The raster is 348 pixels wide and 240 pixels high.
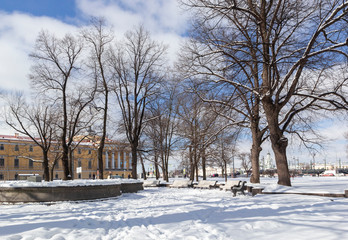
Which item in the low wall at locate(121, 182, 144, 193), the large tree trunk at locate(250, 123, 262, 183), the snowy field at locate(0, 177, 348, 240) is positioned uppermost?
the large tree trunk at locate(250, 123, 262, 183)

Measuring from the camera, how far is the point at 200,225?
791cm

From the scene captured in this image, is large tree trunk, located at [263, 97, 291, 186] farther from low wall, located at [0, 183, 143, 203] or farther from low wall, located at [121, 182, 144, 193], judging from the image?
low wall, located at [121, 182, 144, 193]

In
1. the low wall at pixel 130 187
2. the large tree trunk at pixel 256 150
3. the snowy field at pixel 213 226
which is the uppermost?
the large tree trunk at pixel 256 150

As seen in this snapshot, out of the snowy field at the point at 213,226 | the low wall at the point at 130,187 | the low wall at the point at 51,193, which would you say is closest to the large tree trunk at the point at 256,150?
the low wall at the point at 130,187

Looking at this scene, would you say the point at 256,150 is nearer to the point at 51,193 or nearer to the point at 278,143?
the point at 278,143

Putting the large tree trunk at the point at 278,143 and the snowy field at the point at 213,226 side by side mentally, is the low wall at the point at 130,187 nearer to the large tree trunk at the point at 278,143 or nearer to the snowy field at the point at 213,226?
the large tree trunk at the point at 278,143

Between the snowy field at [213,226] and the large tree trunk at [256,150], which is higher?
the large tree trunk at [256,150]

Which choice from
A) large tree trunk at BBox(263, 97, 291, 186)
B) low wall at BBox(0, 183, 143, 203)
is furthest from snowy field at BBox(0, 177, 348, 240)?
low wall at BBox(0, 183, 143, 203)

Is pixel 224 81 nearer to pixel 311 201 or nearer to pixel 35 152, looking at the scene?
pixel 311 201

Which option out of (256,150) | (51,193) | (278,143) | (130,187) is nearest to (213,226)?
(278,143)

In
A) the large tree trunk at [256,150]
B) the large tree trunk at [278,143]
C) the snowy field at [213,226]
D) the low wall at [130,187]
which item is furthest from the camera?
the low wall at [130,187]

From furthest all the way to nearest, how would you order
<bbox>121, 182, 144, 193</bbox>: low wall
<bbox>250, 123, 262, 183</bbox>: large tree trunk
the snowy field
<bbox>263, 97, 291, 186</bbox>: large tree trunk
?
<bbox>121, 182, 144, 193</bbox>: low wall < <bbox>250, 123, 262, 183</bbox>: large tree trunk < <bbox>263, 97, 291, 186</bbox>: large tree trunk < the snowy field

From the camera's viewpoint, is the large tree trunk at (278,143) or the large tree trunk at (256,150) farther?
the large tree trunk at (256,150)

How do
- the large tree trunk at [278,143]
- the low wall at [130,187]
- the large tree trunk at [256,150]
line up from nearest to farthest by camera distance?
1. the large tree trunk at [278,143]
2. the large tree trunk at [256,150]
3. the low wall at [130,187]
